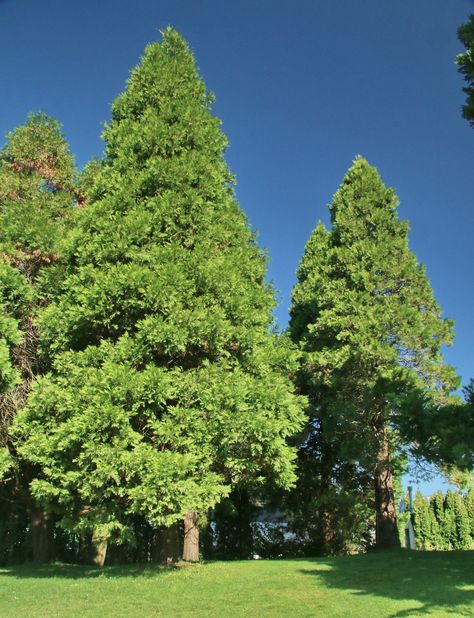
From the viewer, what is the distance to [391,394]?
7.56 meters

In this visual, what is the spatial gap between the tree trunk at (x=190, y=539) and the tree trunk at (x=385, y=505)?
5413 mm

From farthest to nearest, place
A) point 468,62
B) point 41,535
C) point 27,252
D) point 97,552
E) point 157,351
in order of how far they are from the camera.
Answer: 1. point 97,552
2. point 41,535
3. point 27,252
4. point 157,351
5. point 468,62

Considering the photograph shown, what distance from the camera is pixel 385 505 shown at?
1459cm

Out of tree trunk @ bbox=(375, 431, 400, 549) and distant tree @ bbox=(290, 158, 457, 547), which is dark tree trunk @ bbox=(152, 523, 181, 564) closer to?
distant tree @ bbox=(290, 158, 457, 547)

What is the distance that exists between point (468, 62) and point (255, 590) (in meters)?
8.79

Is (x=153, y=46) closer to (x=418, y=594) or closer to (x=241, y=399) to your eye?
(x=241, y=399)

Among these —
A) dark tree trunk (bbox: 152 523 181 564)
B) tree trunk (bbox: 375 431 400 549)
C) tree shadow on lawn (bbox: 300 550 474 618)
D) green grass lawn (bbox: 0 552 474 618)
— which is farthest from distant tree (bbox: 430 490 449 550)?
dark tree trunk (bbox: 152 523 181 564)

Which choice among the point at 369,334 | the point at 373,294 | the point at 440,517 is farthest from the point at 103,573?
the point at 440,517

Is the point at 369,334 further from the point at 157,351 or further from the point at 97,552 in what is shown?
the point at 97,552

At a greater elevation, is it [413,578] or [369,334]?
[369,334]

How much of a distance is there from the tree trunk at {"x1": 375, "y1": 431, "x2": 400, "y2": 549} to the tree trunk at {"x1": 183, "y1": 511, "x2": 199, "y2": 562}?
541 centimetres

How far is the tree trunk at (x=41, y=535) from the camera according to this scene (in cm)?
1373

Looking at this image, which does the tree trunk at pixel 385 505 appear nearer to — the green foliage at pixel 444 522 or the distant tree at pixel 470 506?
the green foliage at pixel 444 522

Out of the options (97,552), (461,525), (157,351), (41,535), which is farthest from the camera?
(461,525)
